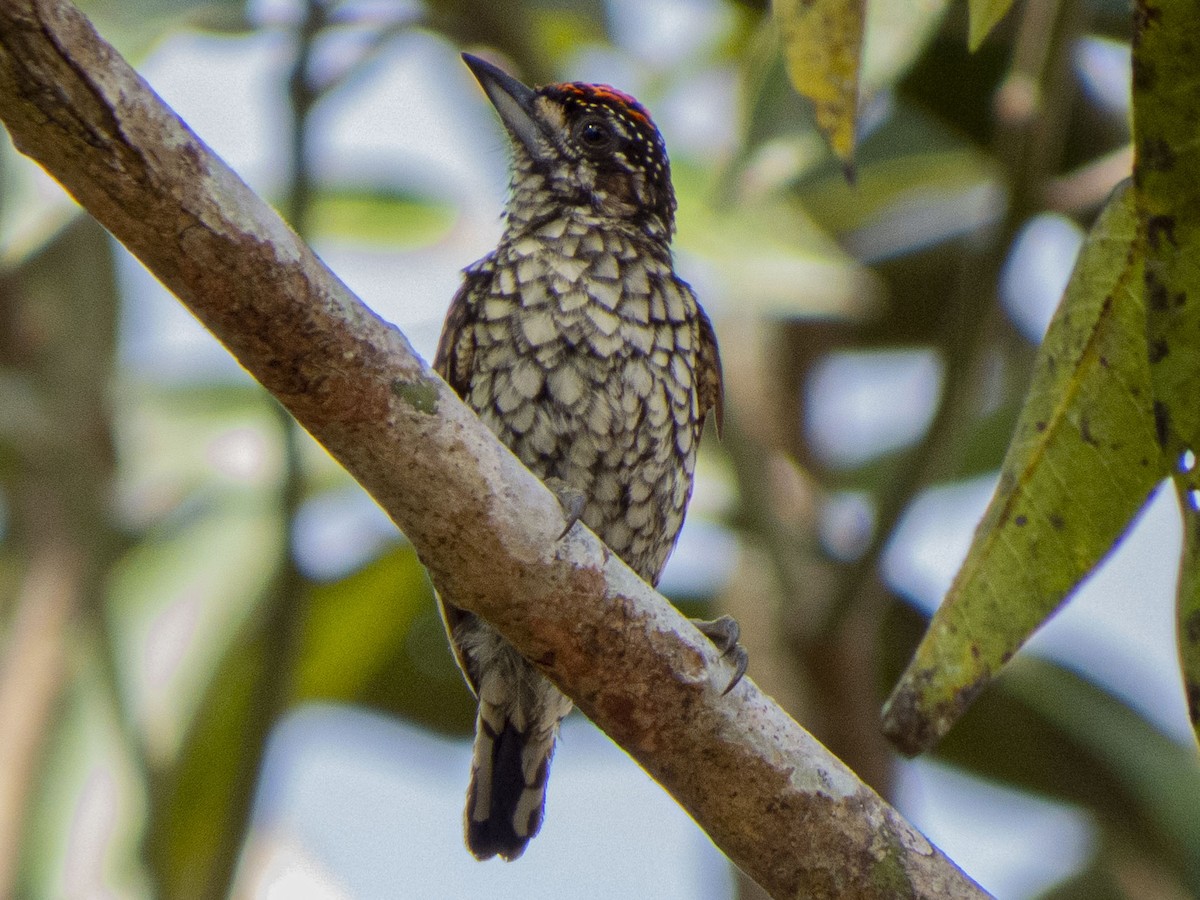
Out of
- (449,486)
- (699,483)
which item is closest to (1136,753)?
(699,483)

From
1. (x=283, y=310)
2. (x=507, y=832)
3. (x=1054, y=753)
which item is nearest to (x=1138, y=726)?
(x=1054, y=753)

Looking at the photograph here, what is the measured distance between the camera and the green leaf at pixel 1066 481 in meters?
2.12

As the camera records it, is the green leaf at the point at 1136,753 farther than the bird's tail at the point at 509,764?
Yes

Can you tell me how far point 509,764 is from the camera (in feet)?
11.2

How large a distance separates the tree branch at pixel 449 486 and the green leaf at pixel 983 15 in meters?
0.84

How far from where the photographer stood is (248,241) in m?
1.85

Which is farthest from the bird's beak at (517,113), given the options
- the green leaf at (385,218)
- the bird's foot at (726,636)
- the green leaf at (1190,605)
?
the green leaf at (1190,605)

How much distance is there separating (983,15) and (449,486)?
3.11 feet

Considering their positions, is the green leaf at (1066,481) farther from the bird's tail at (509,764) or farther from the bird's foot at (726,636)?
the bird's tail at (509,764)

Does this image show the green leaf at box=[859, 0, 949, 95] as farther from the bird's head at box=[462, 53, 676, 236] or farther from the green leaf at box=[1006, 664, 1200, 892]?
the green leaf at box=[1006, 664, 1200, 892]

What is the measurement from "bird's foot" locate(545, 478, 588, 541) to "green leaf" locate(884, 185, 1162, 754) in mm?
476

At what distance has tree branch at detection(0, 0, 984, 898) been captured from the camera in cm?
177

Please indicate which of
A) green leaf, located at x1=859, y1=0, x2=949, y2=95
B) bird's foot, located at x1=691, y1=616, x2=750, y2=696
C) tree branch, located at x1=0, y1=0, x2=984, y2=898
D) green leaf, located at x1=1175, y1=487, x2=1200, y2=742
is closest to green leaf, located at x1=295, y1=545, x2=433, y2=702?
bird's foot, located at x1=691, y1=616, x2=750, y2=696

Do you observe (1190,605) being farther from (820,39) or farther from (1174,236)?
(820,39)
